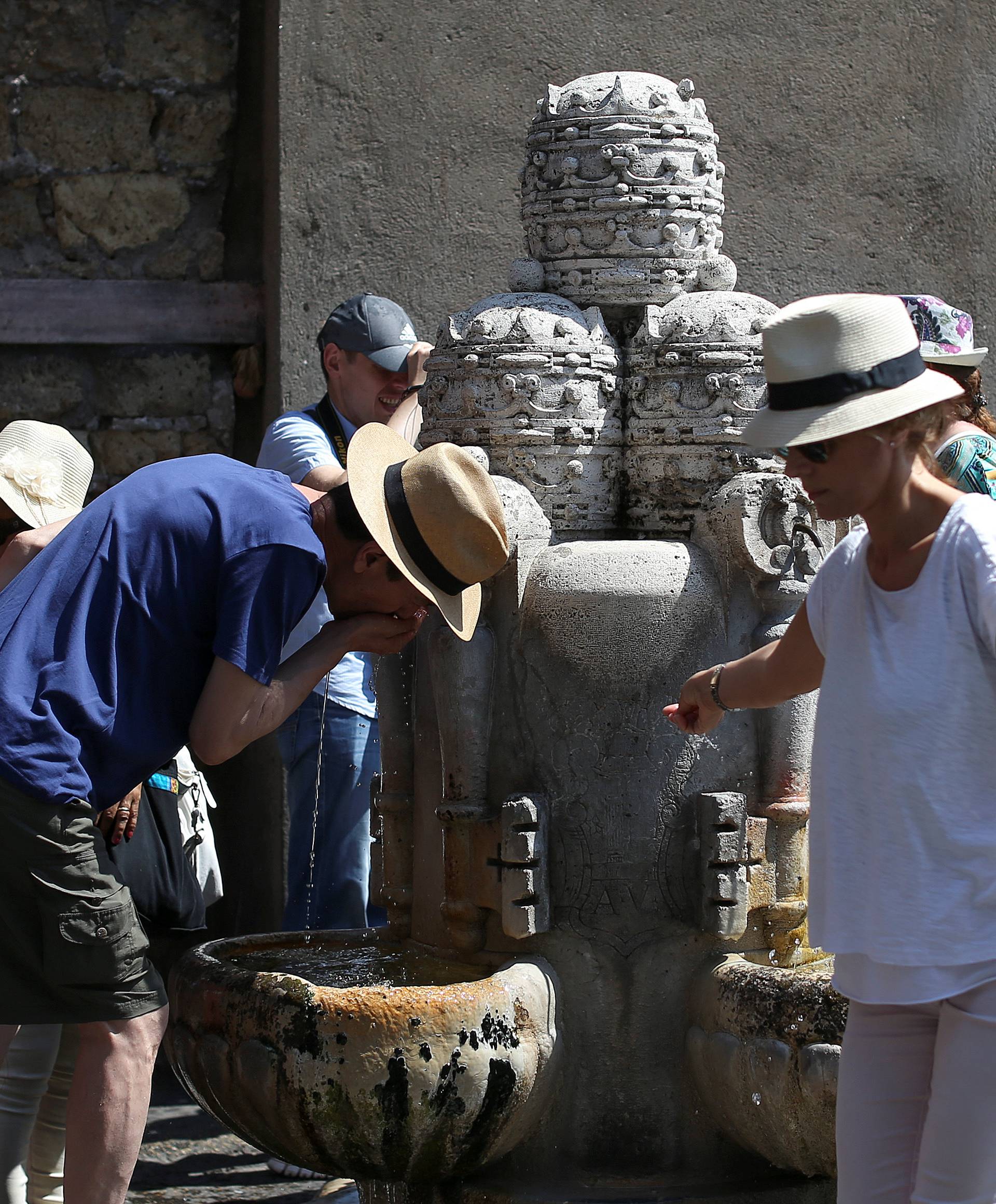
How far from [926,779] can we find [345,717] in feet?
7.13

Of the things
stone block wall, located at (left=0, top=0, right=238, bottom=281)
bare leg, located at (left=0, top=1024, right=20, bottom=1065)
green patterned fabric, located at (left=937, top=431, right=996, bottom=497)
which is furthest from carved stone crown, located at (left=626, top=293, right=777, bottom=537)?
stone block wall, located at (left=0, top=0, right=238, bottom=281)

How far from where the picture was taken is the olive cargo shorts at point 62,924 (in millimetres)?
2201

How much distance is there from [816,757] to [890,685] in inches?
6.3

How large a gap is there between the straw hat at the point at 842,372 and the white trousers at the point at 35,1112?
183 cm

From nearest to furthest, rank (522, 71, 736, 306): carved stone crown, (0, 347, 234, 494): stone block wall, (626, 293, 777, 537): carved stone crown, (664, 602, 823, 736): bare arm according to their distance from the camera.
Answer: (664, 602, 823, 736): bare arm → (626, 293, 777, 537): carved stone crown → (522, 71, 736, 306): carved stone crown → (0, 347, 234, 494): stone block wall

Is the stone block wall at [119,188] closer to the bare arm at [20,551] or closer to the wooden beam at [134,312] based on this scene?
the wooden beam at [134,312]

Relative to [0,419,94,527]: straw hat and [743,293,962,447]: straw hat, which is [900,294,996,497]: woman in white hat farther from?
[0,419,94,527]: straw hat

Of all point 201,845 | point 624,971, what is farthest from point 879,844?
point 201,845

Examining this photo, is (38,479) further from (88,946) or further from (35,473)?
(88,946)

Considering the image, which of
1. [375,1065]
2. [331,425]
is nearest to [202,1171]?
[375,1065]

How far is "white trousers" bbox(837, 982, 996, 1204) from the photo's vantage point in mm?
1771

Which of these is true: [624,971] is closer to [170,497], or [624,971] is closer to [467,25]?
[170,497]

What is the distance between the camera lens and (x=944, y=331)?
8.36ft

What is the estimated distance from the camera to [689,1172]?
2.71 metres
